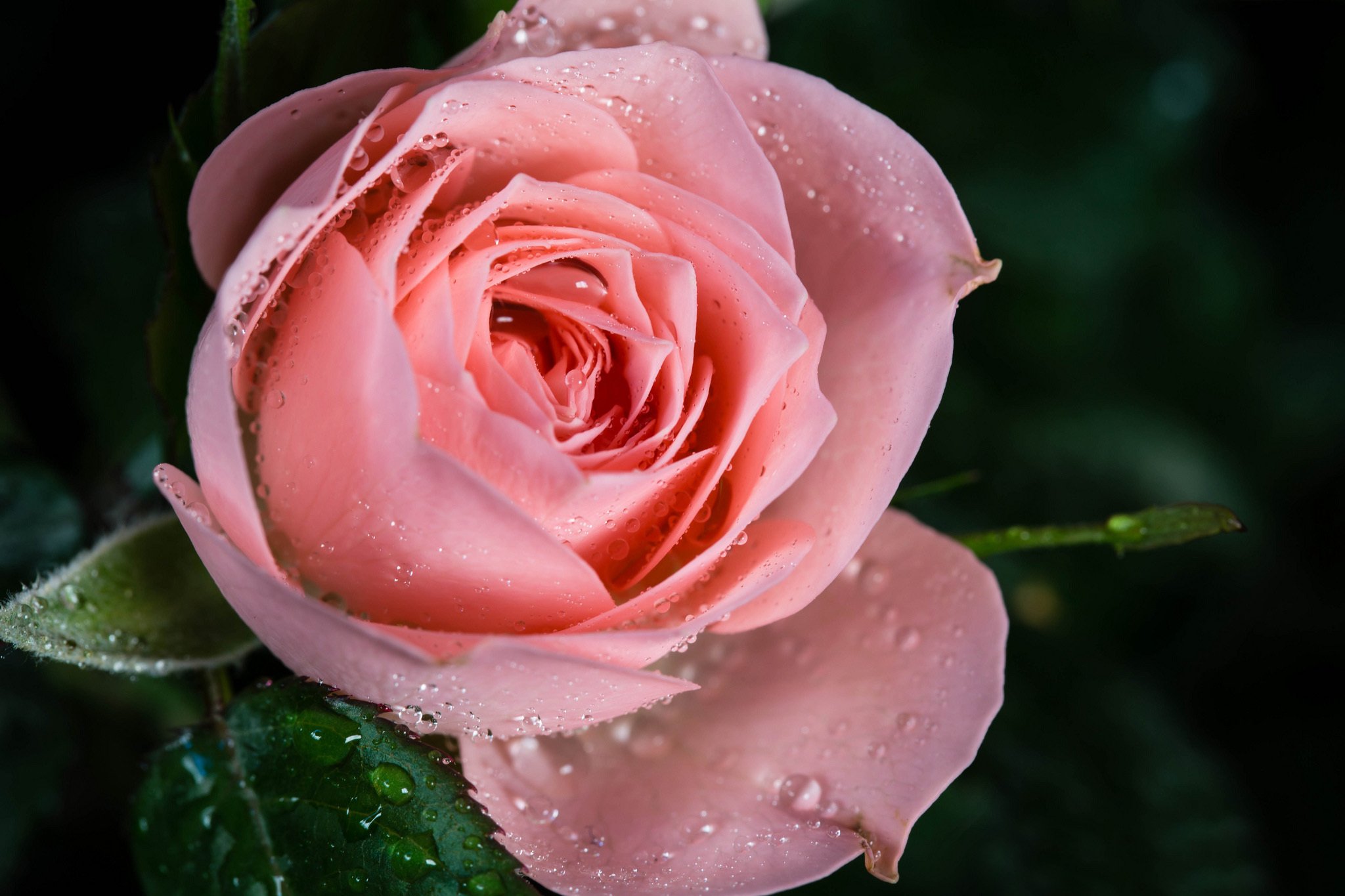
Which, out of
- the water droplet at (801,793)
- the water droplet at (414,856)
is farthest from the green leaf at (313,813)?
the water droplet at (801,793)

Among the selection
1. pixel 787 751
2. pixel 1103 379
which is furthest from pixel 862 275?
pixel 1103 379

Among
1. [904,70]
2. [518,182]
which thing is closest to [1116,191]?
[904,70]

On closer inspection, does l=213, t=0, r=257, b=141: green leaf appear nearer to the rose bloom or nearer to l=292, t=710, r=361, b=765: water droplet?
the rose bloom

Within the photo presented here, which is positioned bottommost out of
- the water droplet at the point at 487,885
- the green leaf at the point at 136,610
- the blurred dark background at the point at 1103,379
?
the blurred dark background at the point at 1103,379

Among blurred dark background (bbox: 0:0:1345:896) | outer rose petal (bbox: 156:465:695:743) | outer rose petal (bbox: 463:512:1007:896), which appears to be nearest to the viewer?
outer rose petal (bbox: 156:465:695:743)

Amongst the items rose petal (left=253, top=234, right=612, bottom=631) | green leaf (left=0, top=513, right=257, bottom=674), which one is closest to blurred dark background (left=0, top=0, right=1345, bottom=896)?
green leaf (left=0, top=513, right=257, bottom=674)

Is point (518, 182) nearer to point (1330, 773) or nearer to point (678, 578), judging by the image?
point (678, 578)

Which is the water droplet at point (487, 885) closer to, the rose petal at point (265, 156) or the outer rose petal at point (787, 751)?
the outer rose petal at point (787, 751)
